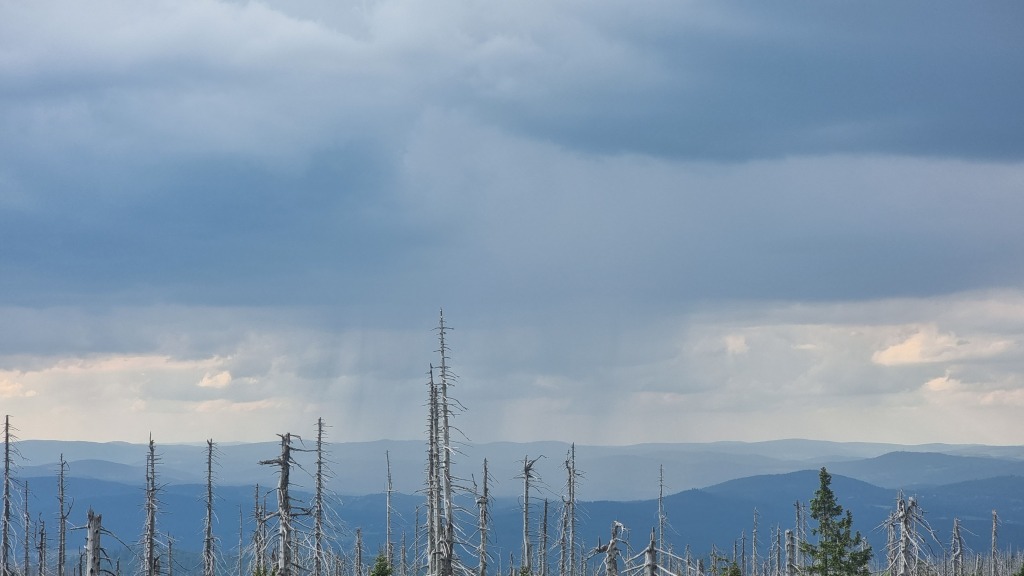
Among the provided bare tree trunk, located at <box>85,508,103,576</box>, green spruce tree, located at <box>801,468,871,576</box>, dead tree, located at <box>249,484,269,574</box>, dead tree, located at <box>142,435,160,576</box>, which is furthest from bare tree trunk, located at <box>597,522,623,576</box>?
dead tree, located at <box>142,435,160,576</box>

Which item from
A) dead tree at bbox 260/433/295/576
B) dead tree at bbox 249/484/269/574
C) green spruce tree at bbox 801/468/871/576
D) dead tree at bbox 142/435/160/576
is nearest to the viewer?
dead tree at bbox 260/433/295/576

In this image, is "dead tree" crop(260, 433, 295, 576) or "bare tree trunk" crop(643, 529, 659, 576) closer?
"bare tree trunk" crop(643, 529, 659, 576)

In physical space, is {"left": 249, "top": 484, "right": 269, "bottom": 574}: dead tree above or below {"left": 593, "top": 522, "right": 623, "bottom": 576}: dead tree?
below

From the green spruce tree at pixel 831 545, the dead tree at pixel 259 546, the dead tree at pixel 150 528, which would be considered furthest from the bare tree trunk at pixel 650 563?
the dead tree at pixel 150 528

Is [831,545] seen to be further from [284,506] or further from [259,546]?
[284,506]

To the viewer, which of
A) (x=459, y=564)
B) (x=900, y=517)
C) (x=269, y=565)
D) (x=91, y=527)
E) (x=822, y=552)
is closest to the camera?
(x=91, y=527)

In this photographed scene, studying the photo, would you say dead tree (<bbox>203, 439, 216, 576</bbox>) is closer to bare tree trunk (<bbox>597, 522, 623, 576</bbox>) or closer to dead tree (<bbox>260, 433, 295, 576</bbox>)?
dead tree (<bbox>260, 433, 295, 576</bbox>)

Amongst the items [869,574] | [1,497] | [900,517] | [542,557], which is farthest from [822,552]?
[1,497]

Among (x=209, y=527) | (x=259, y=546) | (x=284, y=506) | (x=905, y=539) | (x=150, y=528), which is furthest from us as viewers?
(x=209, y=527)

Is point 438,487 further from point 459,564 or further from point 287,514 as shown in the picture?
point 287,514

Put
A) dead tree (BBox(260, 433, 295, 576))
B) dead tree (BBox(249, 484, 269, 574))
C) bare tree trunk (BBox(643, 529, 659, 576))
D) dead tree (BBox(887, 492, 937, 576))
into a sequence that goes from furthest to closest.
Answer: dead tree (BBox(249, 484, 269, 574)), dead tree (BBox(887, 492, 937, 576)), dead tree (BBox(260, 433, 295, 576)), bare tree trunk (BBox(643, 529, 659, 576))

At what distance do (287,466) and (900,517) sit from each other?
916 inches

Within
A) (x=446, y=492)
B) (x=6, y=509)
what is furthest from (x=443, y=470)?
(x=6, y=509)

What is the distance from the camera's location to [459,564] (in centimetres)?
4809
